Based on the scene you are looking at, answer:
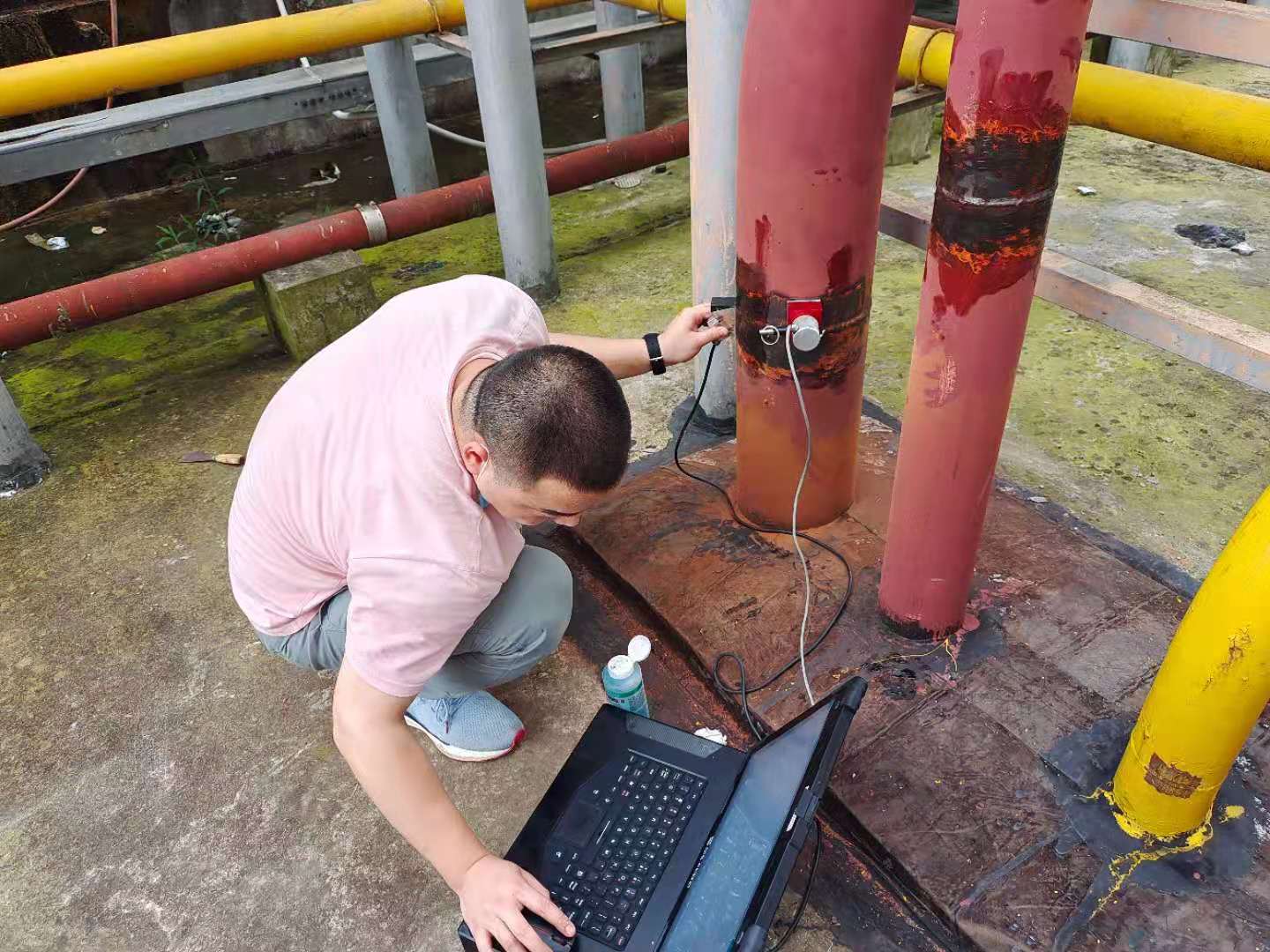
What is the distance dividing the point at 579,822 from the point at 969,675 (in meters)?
0.77

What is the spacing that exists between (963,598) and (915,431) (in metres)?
0.40

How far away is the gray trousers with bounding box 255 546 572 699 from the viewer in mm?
1632

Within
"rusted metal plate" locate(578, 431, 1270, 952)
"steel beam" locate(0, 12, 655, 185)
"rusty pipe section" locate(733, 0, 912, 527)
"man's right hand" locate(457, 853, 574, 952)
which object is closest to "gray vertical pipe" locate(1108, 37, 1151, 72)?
"steel beam" locate(0, 12, 655, 185)

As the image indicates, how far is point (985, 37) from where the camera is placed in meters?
1.13

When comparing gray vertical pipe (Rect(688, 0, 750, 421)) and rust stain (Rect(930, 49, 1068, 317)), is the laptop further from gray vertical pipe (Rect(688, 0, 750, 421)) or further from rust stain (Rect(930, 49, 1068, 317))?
gray vertical pipe (Rect(688, 0, 750, 421))

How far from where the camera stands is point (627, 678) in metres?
1.66

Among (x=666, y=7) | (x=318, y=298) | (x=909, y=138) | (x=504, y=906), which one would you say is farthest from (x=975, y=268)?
(x=909, y=138)

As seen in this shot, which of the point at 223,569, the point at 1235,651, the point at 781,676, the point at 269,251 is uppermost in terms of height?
the point at 1235,651

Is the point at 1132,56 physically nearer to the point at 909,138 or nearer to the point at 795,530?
the point at 909,138

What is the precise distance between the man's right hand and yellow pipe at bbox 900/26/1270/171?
5.22ft

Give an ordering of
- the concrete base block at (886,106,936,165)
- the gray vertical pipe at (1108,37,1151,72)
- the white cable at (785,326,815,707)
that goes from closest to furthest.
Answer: the white cable at (785,326,815,707) < the concrete base block at (886,106,936,165) < the gray vertical pipe at (1108,37,1151,72)

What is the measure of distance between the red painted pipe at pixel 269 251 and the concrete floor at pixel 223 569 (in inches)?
13.4

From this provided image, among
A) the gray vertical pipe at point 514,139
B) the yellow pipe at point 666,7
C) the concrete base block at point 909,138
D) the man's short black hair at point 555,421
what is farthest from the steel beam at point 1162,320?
the concrete base block at point 909,138

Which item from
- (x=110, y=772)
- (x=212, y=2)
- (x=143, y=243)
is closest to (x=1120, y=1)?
(x=110, y=772)
